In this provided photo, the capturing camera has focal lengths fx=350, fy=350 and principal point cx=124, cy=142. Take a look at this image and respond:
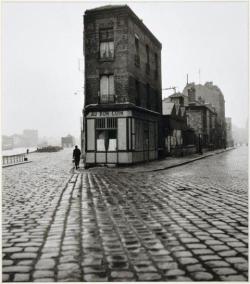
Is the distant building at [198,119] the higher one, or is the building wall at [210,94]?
the building wall at [210,94]

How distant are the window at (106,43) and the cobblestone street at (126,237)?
15434mm

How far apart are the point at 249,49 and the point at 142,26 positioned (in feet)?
71.5

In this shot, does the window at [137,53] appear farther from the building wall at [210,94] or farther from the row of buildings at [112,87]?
the building wall at [210,94]

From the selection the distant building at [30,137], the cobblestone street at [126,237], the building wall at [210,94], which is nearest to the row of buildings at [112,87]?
the cobblestone street at [126,237]

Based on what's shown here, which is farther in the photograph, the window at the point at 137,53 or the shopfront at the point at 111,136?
the window at the point at 137,53

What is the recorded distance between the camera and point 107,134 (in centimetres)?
2328

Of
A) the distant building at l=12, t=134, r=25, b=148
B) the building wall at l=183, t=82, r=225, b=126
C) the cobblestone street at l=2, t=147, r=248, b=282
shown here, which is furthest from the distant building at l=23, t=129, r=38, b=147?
the cobblestone street at l=2, t=147, r=248, b=282

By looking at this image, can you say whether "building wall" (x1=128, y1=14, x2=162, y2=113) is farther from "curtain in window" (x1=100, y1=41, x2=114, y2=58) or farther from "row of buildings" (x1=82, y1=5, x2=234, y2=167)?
"curtain in window" (x1=100, y1=41, x2=114, y2=58)

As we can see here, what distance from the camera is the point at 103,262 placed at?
4332 mm

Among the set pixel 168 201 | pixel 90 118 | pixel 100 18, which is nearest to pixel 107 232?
pixel 168 201

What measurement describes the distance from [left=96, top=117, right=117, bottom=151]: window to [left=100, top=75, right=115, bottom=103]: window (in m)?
1.37

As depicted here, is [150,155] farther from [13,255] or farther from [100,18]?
[13,255]

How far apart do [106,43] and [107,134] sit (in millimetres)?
6144

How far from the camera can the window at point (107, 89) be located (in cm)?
2342
